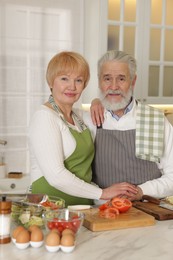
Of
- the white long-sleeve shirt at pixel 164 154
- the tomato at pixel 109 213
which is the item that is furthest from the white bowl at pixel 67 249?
the white long-sleeve shirt at pixel 164 154

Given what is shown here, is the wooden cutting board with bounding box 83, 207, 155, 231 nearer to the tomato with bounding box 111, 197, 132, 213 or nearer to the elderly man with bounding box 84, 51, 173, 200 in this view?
the tomato with bounding box 111, 197, 132, 213

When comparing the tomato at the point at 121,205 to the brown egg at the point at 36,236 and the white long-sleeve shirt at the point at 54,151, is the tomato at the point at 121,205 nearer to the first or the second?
the white long-sleeve shirt at the point at 54,151

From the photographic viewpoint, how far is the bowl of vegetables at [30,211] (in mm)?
1297

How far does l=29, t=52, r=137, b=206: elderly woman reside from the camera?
1579 mm

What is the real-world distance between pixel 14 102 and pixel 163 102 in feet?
4.15

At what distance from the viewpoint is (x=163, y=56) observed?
3537 millimetres

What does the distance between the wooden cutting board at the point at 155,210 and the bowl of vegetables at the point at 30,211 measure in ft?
1.18

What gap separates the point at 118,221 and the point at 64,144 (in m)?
0.40

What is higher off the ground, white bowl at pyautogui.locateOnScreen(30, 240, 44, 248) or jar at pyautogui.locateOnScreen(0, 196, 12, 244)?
jar at pyautogui.locateOnScreen(0, 196, 12, 244)

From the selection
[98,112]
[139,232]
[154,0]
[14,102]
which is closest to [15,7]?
[14,102]

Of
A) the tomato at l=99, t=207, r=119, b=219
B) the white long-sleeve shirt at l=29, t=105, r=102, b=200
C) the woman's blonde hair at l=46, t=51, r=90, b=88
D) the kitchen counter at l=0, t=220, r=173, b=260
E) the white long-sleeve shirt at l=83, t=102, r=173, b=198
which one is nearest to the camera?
the kitchen counter at l=0, t=220, r=173, b=260

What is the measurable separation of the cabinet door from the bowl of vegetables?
7.19 ft

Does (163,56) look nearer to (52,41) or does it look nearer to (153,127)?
(52,41)

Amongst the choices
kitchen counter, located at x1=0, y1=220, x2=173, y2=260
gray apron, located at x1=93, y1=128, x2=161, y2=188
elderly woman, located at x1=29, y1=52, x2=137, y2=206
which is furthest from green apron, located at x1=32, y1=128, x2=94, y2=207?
kitchen counter, located at x1=0, y1=220, x2=173, y2=260
